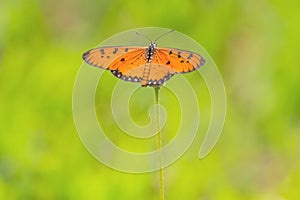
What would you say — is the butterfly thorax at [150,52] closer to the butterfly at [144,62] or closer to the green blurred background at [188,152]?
the butterfly at [144,62]

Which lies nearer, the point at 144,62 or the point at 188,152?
the point at 144,62

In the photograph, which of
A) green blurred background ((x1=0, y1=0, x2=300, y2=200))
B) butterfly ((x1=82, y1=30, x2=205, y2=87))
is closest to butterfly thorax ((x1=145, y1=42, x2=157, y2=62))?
butterfly ((x1=82, y1=30, x2=205, y2=87))

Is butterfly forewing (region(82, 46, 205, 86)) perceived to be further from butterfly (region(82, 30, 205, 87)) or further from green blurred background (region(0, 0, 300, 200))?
green blurred background (region(0, 0, 300, 200))

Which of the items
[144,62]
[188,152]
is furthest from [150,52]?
[188,152]

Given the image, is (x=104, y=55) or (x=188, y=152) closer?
(x=104, y=55)

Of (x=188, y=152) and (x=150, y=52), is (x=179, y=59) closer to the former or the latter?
(x=150, y=52)

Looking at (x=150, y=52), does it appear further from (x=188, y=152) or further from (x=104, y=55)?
(x=188, y=152)

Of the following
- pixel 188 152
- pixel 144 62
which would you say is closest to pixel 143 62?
pixel 144 62
